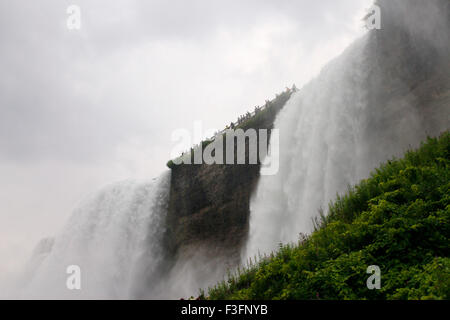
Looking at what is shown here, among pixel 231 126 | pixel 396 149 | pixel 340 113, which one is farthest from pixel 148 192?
pixel 396 149

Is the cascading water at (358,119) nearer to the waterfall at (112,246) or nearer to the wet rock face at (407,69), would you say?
the wet rock face at (407,69)

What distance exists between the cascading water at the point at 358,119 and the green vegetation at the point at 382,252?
6141 millimetres

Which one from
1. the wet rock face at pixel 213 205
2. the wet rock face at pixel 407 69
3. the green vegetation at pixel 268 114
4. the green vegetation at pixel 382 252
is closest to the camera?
the green vegetation at pixel 382 252

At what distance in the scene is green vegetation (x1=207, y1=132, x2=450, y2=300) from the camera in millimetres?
4867

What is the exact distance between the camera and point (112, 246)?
93.1 ft

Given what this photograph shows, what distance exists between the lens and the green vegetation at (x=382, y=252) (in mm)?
4867

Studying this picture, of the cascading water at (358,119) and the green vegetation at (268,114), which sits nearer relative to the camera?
the cascading water at (358,119)

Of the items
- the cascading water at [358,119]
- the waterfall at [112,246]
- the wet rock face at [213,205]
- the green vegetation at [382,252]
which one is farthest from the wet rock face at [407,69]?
the waterfall at [112,246]

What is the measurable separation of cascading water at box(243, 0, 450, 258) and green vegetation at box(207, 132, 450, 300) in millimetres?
6141

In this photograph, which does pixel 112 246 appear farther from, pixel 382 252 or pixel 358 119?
pixel 382 252

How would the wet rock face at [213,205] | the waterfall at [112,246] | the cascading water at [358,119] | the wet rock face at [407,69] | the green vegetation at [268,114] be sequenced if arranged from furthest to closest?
the waterfall at [112,246]
the green vegetation at [268,114]
the wet rock face at [213,205]
the cascading water at [358,119]
the wet rock face at [407,69]

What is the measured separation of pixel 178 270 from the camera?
84.9 feet
